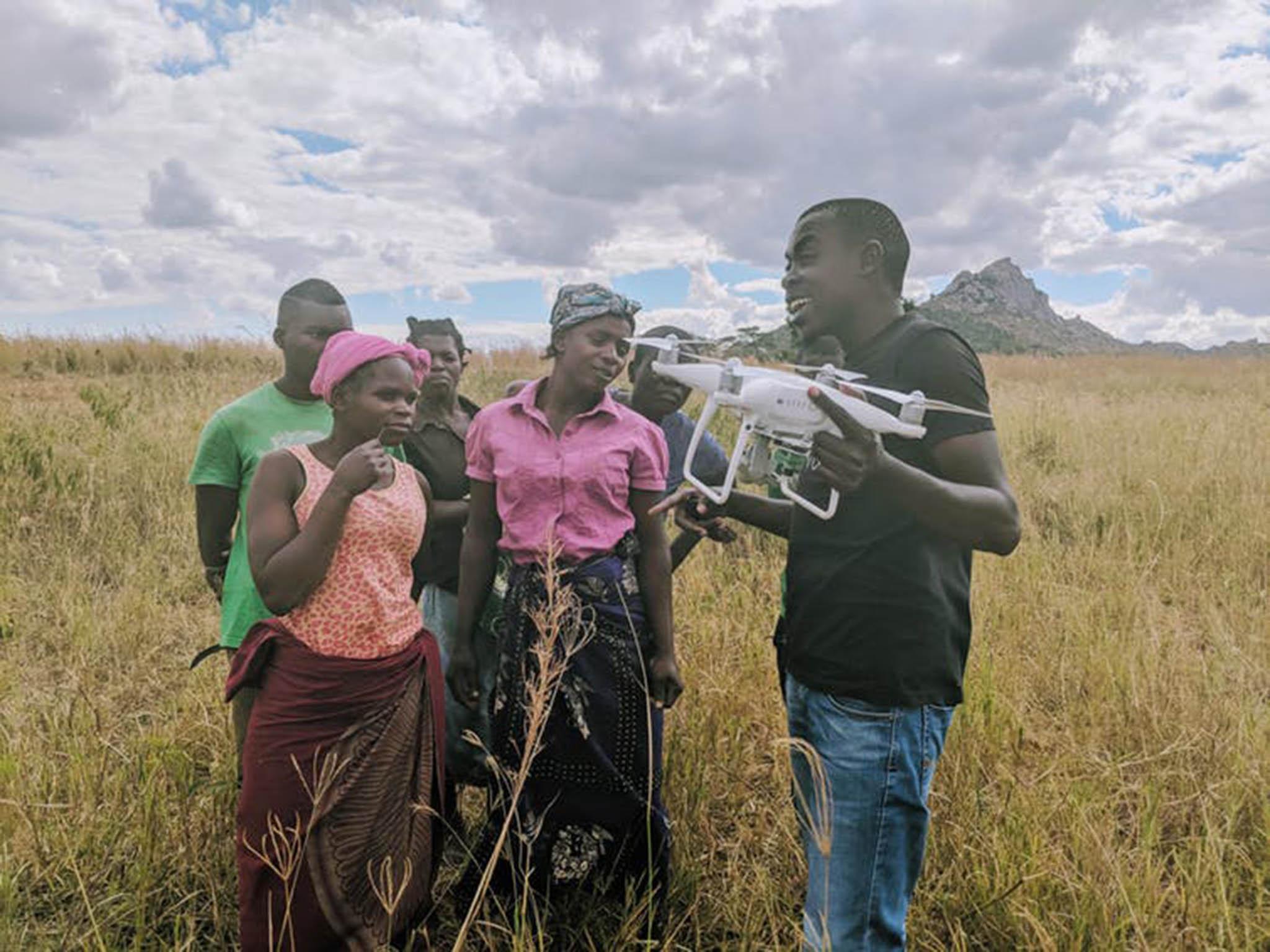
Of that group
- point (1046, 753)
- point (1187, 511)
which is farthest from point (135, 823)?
point (1187, 511)

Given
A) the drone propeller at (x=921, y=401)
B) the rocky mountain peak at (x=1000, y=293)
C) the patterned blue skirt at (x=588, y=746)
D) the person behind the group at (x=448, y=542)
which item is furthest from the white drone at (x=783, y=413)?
the rocky mountain peak at (x=1000, y=293)

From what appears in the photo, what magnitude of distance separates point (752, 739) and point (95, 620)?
3317mm

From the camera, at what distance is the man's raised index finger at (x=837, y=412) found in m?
1.41

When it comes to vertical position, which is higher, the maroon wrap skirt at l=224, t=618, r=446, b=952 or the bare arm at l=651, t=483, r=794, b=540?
the bare arm at l=651, t=483, r=794, b=540

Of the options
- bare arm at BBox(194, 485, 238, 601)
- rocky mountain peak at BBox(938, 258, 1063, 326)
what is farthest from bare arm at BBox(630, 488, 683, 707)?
rocky mountain peak at BBox(938, 258, 1063, 326)

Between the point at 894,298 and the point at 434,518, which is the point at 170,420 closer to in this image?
the point at 434,518

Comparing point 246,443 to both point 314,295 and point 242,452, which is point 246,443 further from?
point 314,295

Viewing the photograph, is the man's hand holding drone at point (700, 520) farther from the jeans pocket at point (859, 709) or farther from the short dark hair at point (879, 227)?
the short dark hair at point (879, 227)

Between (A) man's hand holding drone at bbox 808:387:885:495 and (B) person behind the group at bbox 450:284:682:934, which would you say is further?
Result: (B) person behind the group at bbox 450:284:682:934

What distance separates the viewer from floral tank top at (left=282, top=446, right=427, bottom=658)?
6.23 ft

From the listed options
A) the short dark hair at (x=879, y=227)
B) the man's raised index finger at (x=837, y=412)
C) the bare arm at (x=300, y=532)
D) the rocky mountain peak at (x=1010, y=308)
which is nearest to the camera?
the man's raised index finger at (x=837, y=412)

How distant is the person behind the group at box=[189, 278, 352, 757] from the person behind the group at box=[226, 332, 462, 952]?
0.36m

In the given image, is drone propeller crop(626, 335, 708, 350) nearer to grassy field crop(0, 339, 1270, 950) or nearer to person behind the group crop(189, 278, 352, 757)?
grassy field crop(0, 339, 1270, 950)

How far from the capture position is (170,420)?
7910 millimetres
